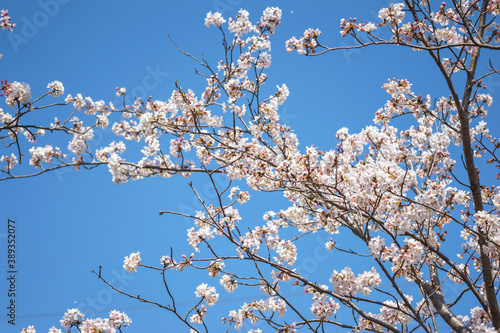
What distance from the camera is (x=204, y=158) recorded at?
17.4 feet

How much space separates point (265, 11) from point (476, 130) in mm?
3824

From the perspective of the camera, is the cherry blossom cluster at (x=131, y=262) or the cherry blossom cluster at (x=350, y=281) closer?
the cherry blossom cluster at (x=350, y=281)

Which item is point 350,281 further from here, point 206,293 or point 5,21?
point 5,21

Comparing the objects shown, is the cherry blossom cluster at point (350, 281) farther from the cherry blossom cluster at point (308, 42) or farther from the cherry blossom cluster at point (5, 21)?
the cherry blossom cluster at point (5, 21)

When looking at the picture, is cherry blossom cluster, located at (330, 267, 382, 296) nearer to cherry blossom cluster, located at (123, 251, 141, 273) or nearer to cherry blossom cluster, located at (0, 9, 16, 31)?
cherry blossom cluster, located at (123, 251, 141, 273)

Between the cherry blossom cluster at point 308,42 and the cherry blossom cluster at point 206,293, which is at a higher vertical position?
the cherry blossom cluster at point 308,42

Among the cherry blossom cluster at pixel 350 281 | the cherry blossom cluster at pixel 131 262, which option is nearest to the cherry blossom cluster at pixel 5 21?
the cherry blossom cluster at pixel 131 262

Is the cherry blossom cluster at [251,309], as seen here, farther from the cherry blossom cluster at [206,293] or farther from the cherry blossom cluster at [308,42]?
the cherry blossom cluster at [308,42]

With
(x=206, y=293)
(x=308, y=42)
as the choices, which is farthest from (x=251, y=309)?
(x=308, y=42)

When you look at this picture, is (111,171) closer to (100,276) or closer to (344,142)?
(100,276)

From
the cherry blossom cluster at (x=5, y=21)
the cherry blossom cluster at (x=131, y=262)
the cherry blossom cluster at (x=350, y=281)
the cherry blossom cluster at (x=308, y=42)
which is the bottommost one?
the cherry blossom cluster at (x=350, y=281)

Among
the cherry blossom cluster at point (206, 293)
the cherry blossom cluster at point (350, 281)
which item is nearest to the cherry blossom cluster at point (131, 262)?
the cherry blossom cluster at point (206, 293)

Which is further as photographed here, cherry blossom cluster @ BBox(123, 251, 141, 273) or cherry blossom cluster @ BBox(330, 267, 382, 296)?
cherry blossom cluster @ BBox(123, 251, 141, 273)

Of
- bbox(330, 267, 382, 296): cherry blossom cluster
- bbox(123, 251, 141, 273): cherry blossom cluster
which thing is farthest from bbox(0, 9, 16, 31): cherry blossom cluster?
bbox(330, 267, 382, 296): cherry blossom cluster
